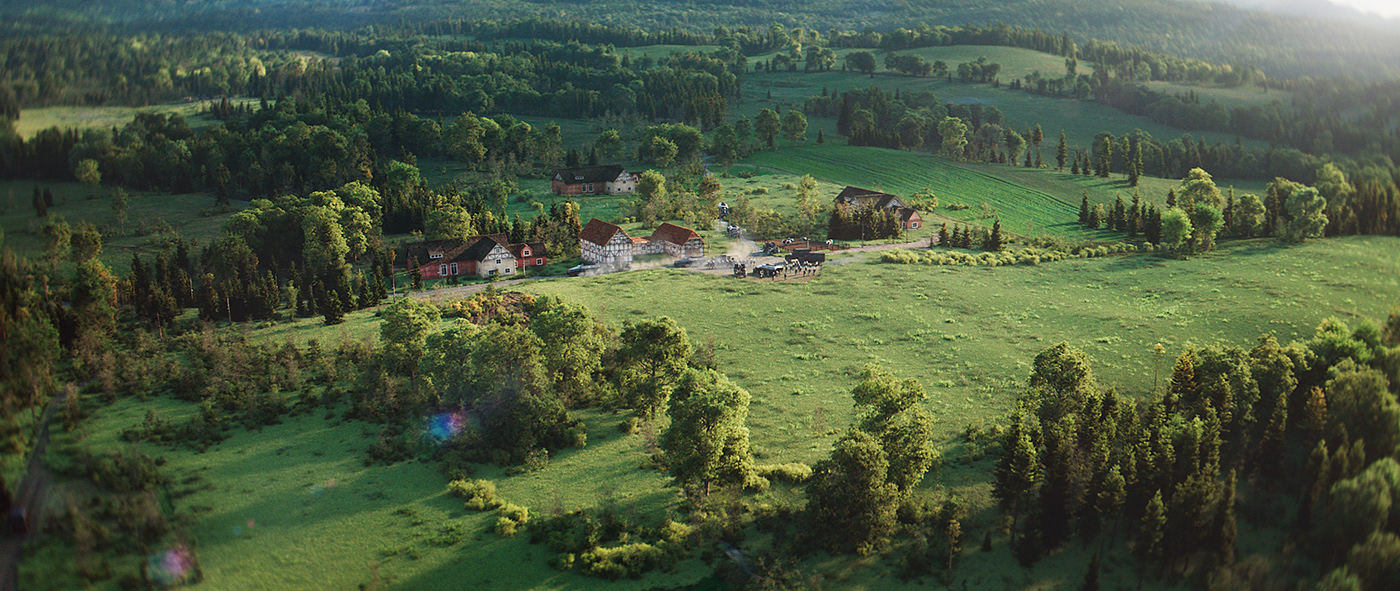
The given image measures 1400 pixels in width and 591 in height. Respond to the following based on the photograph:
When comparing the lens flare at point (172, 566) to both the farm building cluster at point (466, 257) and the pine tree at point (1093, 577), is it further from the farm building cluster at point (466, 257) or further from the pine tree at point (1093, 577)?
the farm building cluster at point (466, 257)

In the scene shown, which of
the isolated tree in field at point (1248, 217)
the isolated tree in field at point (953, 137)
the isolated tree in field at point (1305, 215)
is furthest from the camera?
the isolated tree in field at point (953, 137)

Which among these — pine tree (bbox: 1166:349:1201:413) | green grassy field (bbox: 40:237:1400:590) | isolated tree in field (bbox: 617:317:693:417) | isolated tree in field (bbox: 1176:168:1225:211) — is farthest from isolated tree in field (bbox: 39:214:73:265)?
isolated tree in field (bbox: 1176:168:1225:211)

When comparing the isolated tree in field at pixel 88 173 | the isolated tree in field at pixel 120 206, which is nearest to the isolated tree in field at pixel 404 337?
the isolated tree in field at pixel 120 206

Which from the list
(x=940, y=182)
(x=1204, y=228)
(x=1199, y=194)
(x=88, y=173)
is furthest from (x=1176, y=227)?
(x=88, y=173)

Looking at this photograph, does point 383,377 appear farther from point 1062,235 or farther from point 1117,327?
point 1062,235

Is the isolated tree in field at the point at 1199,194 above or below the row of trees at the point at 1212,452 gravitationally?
above

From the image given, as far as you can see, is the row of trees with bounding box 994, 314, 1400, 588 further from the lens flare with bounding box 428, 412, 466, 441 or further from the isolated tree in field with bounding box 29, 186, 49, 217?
the isolated tree in field with bounding box 29, 186, 49, 217
